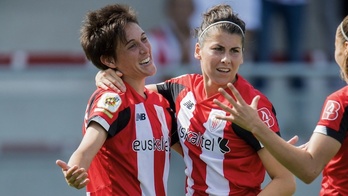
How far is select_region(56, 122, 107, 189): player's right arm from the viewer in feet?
16.7

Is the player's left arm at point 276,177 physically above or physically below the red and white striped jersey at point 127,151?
below

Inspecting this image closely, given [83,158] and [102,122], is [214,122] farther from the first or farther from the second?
[83,158]

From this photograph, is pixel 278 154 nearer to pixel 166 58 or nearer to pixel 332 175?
pixel 332 175

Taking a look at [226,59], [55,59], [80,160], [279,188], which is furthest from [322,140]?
[55,59]

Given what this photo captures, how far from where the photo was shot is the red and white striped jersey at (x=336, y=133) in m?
5.35

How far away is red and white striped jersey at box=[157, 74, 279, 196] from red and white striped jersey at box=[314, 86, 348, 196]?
0.32 metres

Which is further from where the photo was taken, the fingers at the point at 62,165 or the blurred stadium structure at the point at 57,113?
the blurred stadium structure at the point at 57,113

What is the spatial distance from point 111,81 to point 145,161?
0.55m

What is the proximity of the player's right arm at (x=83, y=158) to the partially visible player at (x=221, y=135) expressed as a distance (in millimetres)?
474

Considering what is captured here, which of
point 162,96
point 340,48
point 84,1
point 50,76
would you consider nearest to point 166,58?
point 50,76

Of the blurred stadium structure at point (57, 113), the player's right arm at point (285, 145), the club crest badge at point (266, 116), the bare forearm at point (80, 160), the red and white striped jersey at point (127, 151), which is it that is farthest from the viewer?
the blurred stadium structure at point (57, 113)

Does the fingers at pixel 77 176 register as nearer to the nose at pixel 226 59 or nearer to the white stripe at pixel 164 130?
the white stripe at pixel 164 130

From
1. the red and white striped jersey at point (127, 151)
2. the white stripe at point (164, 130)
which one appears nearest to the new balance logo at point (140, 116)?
the red and white striped jersey at point (127, 151)

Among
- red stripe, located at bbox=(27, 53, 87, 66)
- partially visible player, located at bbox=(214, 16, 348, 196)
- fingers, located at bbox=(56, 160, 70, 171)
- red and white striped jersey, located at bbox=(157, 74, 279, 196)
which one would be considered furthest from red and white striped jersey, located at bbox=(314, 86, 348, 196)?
red stripe, located at bbox=(27, 53, 87, 66)
